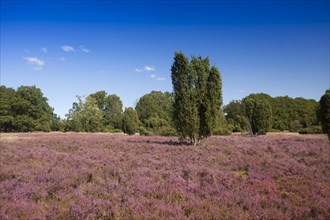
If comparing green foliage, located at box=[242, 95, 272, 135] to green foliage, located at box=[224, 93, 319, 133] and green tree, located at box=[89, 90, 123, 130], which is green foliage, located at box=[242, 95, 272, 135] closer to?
green foliage, located at box=[224, 93, 319, 133]

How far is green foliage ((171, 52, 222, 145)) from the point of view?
853 inches

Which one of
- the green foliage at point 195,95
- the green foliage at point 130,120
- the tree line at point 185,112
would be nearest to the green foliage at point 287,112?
the tree line at point 185,112

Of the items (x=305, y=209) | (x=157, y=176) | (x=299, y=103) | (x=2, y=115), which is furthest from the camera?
(x=299, y=103)

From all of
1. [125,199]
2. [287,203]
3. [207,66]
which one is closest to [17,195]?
[125,199]

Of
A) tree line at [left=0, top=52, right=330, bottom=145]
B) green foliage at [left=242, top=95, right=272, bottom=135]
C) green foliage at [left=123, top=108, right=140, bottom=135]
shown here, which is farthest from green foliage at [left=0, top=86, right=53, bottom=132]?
green foliage at [left=242, top=95, right=272, bottom=135]

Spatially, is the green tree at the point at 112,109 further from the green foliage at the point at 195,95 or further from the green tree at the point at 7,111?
the green foliage at the point at 195,95

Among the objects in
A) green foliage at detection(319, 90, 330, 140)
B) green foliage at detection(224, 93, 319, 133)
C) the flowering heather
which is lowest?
the flowering heather

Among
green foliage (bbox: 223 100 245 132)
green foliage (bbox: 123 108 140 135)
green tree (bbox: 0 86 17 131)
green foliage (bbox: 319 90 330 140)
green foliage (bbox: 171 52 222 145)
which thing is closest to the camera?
green foliage (bbox: 319 90 330 140)

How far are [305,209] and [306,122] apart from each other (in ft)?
240

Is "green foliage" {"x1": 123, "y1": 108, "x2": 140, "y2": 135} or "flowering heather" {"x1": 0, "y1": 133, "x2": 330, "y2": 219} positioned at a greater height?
"green foliage" {"x1": 123, "y1": 108, "x2": 140, "y2": 135}

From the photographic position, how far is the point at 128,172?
1023 centimetres

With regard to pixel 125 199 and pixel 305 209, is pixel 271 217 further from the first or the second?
pixel 125 199

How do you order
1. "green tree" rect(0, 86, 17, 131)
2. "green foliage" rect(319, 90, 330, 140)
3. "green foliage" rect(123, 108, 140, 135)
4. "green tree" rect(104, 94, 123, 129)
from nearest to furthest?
1. "green foliage" rect(319, 90, 330, 140)
2. "green foliage" rect(123, 108, 140, 135)
3. "green tree" rect(0, 86, 17, 131)
4. "green tree" rect(104, 94, 123, 129)

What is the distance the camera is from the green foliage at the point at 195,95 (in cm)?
2166
